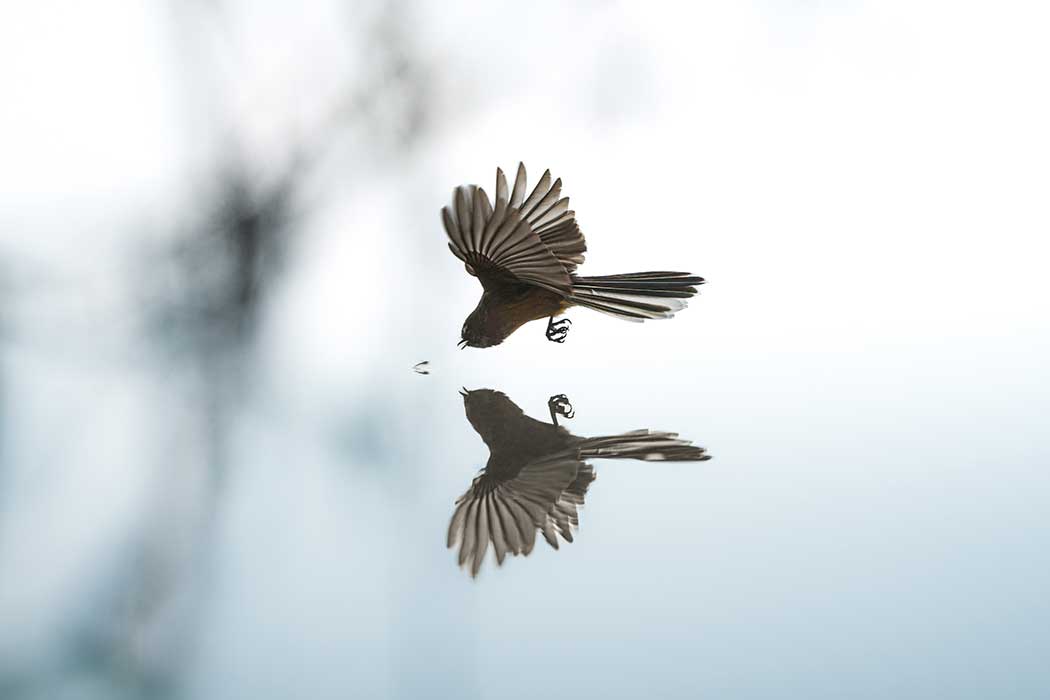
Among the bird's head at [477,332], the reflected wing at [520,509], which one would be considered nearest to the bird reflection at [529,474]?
the reflected wing at [520,509]

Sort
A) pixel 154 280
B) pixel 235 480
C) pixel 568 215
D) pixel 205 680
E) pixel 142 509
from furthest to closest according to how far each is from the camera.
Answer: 1. pixel 568 215
2. pixel 154 280
3. pixel 235 480
4. pixel 142 509
5. pixel 205 680

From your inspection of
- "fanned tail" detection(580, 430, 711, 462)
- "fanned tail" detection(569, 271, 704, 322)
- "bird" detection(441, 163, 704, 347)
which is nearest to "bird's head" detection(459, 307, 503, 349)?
"bird" detection(441, 163, 704, 347)

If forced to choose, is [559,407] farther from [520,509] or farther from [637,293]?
[520,509]

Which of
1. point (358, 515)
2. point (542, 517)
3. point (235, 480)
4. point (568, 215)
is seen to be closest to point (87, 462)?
point (235, 480)

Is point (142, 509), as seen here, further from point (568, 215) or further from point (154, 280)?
point (568, 215)

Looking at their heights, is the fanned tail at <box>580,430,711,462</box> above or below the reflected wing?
above

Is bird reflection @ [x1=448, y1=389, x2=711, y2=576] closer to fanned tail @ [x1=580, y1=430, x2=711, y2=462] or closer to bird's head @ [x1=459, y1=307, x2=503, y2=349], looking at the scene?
fanned tail @ [x1=580, y1=430, x2=711, y2=462]
